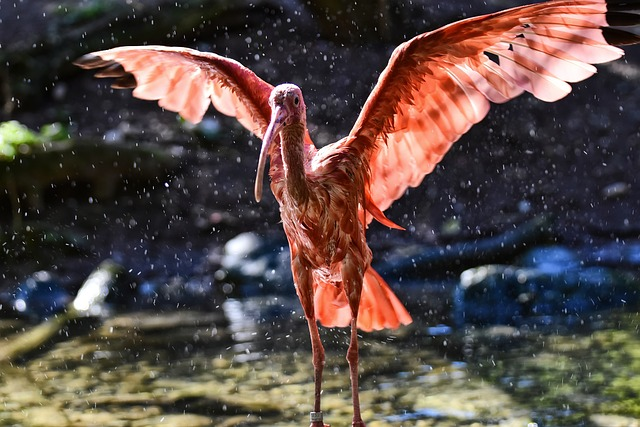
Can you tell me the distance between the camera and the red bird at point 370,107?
14.9 ft

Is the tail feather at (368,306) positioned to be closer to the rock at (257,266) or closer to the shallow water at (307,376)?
the shallow water at (307,376)

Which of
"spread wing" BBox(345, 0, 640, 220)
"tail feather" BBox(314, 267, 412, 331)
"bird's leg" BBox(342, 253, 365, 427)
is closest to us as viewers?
"spread wing" BBox(345, 0, 640, 220)

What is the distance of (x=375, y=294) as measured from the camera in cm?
532

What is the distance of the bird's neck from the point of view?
466 cm

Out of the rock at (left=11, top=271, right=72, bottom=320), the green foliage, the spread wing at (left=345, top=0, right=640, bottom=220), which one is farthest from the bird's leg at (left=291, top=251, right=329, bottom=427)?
the green foliage

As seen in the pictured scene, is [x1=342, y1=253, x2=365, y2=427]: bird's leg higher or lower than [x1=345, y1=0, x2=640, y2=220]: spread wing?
lower

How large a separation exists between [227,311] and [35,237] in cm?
263

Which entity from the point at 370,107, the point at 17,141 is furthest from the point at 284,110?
the point at 17,141

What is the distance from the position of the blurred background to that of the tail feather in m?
0.56

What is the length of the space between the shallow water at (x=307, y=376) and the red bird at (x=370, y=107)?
2.16ft

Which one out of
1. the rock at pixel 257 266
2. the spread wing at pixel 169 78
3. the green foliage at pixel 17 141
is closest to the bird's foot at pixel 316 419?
the spread wing at pixel 169 78

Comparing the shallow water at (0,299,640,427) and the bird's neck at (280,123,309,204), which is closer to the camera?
the bird's neck at (280,123,309,204)

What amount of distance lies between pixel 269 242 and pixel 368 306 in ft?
12.1

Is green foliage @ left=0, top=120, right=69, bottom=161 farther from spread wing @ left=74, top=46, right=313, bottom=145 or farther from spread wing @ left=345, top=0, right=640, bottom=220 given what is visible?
spread wing @ left=345, top=0, right=640, bottom=220
